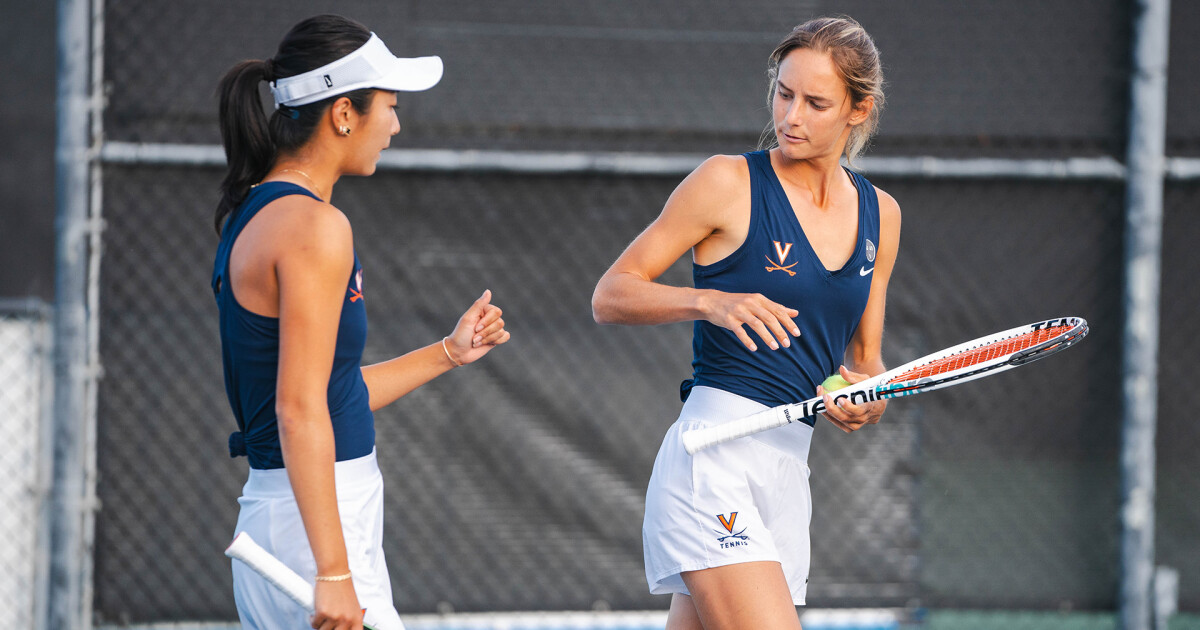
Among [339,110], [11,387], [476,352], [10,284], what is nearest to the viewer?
[339,110]

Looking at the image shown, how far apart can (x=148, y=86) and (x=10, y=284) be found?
927mm

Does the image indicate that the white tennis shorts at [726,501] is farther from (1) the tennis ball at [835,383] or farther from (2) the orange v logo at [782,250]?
(2) the orange v logo at [782,250]

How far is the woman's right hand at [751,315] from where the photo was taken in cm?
203

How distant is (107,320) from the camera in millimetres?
3664

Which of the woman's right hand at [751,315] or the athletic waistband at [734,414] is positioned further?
the athletic waistband at [734,414]

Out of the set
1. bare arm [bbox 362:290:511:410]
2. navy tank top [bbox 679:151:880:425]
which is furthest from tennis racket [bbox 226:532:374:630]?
navy tank top [bbox 679:151:880:425]

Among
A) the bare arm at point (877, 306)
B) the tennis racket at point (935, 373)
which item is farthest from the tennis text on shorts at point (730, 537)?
the bare arm at point (877, 306)

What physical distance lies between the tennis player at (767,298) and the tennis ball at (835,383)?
0.06 ft

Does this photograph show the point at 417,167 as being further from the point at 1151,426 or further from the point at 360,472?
the point at 1151,426

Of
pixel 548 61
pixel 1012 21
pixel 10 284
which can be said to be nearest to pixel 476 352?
pixel 548 61

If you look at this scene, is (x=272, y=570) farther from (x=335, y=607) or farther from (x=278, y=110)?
(x=278, y=110)

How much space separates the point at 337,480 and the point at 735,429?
840 millimetres

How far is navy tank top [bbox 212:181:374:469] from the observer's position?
1796 mm

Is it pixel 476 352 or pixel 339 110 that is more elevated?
pixel 339 110
